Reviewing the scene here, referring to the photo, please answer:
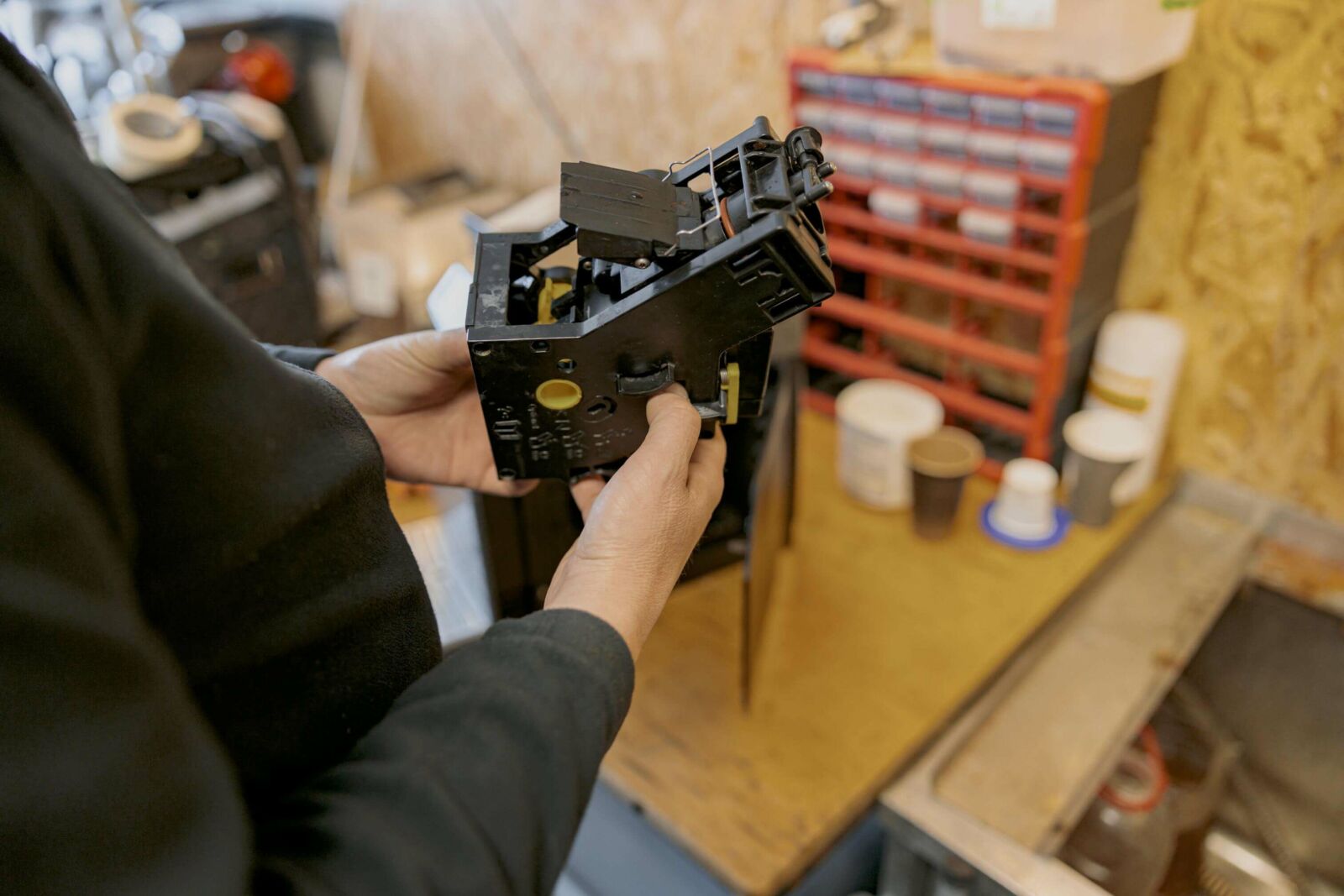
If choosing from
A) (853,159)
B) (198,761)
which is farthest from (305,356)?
(853,159)

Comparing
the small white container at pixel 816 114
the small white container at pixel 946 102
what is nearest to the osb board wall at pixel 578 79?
the small white container at pixel 816 114

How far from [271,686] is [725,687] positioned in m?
0.55

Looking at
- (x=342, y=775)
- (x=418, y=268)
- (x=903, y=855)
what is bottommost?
(x=903, y=855)

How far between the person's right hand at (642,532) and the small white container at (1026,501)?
2.11ft

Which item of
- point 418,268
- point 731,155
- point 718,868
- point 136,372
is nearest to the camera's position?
point 136,372

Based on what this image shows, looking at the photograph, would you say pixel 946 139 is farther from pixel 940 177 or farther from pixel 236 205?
pixel 236 205

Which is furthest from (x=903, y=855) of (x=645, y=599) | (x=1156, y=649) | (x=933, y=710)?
(x=645, y=599)

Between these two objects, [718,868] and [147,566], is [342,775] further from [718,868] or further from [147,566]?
[718,868]

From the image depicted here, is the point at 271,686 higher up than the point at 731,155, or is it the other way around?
the point at 731,155

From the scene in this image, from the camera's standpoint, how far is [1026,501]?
3.33 feet

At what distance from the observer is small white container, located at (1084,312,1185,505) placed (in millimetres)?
1026

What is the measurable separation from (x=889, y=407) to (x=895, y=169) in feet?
0.94

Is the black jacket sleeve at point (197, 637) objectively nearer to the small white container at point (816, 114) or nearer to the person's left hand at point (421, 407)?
the person's left hand at point (421, 407)

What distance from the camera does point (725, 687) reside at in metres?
0.88
